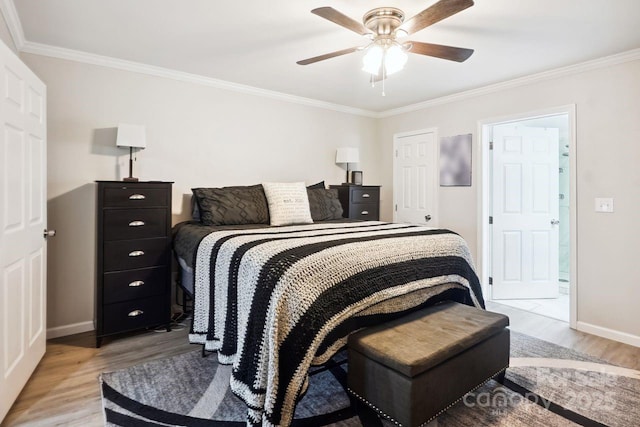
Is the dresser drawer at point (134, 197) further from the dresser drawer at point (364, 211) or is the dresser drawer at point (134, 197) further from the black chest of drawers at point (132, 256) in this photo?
the dresser drawer at point (364, 211)

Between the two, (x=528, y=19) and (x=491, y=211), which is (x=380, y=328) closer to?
(x=528, y=19)

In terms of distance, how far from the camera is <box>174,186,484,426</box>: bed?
1.51 m

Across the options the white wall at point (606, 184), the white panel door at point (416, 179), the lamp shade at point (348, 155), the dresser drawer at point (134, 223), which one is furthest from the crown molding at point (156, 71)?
the white wall at point (606, 184)

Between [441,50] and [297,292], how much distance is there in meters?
1.77

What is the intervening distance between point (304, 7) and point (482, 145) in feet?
8.48

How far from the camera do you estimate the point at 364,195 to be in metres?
4.24

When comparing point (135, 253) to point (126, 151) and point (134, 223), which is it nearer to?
point (134, 223)

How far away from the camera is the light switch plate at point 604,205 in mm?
2897

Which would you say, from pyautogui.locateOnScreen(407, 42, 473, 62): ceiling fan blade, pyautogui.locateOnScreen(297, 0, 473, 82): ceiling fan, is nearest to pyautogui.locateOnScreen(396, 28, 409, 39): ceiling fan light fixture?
pyautogui.locateOnScreen(297, 0, 473, 82): ceiling fan

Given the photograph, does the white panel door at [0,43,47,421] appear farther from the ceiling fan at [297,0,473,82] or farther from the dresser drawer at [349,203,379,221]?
the dresser drawer at [349,203,379,221]

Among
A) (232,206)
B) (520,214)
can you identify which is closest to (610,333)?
(520,214)

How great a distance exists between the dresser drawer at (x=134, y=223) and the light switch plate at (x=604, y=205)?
12.1 ft

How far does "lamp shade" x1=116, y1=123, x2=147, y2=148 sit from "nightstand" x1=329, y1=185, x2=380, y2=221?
7.31 ft

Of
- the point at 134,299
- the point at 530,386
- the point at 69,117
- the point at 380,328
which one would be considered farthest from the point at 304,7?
the point at 530,386
